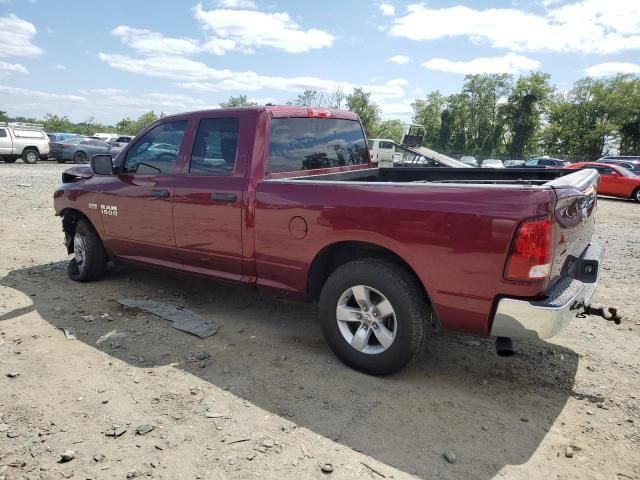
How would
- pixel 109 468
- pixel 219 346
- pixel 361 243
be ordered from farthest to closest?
1. pixel 219 346
2. pixel 361 243
3. pixel 109 468

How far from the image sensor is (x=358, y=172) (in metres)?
4.57

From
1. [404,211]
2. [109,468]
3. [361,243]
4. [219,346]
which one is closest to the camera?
[109,468]

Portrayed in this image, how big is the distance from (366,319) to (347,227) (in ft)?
Result: 2.18

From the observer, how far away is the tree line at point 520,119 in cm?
5469

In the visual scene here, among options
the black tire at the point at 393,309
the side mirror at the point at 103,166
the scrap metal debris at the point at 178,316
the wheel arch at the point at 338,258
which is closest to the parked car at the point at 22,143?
the side mirror at the point at 103,166

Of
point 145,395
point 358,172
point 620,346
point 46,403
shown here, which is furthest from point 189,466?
point 620,346

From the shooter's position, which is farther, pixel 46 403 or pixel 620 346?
pixel 620 346

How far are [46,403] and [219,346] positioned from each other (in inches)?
49.7

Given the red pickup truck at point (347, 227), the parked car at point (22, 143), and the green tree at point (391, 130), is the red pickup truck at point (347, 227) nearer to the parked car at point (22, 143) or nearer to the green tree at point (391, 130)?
the parked car at point (22, 143)

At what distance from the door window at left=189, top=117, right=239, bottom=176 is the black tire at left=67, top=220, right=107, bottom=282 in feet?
A: 6.06

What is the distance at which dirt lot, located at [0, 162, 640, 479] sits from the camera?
243cm

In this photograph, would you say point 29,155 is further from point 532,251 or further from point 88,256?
point 532,251

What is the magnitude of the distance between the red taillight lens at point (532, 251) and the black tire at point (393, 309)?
0.67m

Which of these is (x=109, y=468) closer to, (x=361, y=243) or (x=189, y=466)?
(x=189, y=466)
